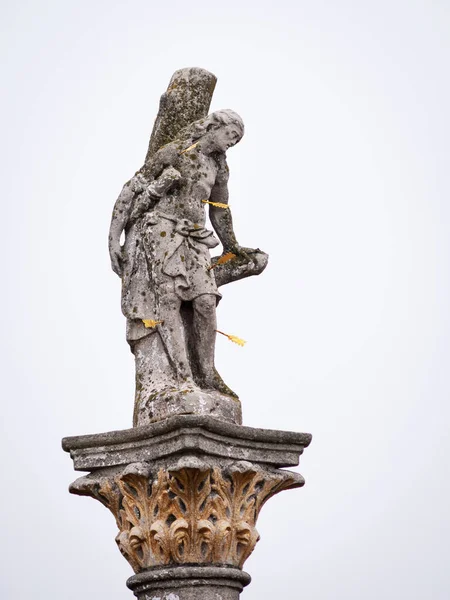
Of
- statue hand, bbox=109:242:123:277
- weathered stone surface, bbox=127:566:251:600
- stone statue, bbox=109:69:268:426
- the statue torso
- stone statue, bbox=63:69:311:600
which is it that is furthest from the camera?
statue hand, bbox=109:242:123:277

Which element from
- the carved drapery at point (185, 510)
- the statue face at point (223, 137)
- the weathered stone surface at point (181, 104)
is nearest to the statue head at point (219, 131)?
the statue face at point (223, 137)

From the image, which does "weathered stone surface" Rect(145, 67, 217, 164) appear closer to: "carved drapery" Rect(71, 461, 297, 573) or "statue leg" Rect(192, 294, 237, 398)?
"statue leg" Rect(192, 294, 237, 398)

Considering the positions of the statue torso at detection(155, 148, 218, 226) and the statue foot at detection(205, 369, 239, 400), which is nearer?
the statue foot at detection(205, 369, 239, 400)

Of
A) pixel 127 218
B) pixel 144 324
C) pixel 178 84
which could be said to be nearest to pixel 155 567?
pixel 144 324

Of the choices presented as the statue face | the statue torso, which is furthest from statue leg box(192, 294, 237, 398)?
the statue face

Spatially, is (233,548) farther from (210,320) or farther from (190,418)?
(210,320)

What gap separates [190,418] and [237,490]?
97 cm

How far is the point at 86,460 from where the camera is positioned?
1305 centimetres

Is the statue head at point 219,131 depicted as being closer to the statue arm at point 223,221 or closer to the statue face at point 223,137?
the statue face at point 223,137

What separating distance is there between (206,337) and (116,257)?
1.28 meters

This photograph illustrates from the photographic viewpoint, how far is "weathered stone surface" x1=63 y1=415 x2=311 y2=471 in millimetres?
12430

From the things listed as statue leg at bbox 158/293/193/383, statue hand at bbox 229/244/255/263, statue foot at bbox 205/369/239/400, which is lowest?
statue foot at bbox 205/369/239/400

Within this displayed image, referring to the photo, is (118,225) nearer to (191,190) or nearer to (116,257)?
(116,257)

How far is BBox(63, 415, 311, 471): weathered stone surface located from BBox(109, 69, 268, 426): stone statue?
1.05ft
